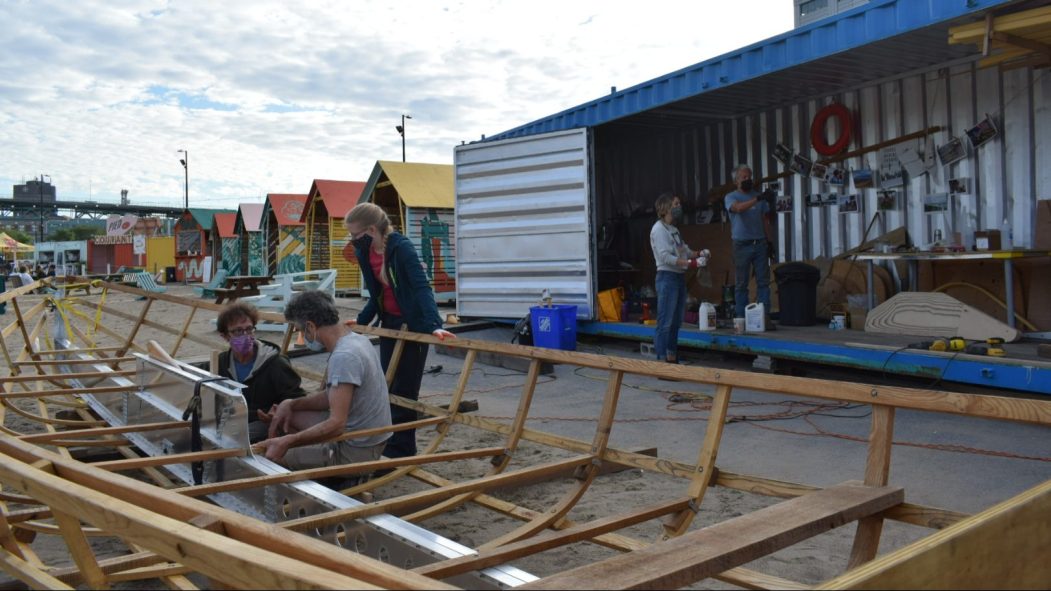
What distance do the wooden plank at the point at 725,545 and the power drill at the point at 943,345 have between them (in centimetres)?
453

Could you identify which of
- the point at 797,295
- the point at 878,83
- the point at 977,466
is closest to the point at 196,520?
the point at 977,466

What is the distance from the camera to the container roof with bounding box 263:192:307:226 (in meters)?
25.7

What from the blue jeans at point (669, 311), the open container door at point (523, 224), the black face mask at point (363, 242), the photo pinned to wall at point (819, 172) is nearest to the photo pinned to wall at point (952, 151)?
the photo pinned to wall at point (819, 172)

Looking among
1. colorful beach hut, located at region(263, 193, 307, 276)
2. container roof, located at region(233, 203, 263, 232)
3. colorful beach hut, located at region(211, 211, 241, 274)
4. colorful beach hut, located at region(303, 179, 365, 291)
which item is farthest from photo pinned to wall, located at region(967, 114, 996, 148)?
colorful beach hut, located at region(211, 211, 241, 274)

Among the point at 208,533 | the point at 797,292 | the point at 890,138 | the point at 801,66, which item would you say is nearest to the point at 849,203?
the point at 890,138

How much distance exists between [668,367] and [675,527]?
734 mm

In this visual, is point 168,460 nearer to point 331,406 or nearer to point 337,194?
point 331,406

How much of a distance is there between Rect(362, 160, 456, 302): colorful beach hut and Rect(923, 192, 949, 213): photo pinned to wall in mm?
11037

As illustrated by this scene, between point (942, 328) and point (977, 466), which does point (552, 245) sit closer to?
point (942, 328)

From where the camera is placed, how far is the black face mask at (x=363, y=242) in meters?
5.14

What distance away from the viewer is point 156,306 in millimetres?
23484

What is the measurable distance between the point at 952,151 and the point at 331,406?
7591 mm

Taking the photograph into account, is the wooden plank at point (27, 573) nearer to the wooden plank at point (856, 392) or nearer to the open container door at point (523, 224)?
the wooden plank at point (856, 392)

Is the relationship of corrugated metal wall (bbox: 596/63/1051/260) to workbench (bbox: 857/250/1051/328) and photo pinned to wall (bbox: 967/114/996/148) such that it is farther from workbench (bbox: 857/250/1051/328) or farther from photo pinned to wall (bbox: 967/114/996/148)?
workbench (bbox: 857/250/1051/328)
